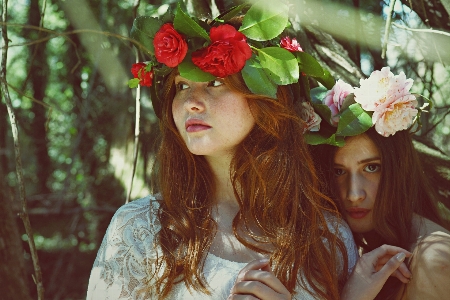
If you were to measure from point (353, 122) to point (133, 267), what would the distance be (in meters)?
0.96

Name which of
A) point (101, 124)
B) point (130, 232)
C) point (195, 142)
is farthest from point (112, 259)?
point (101, 124)

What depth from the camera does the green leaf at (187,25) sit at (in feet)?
6.33

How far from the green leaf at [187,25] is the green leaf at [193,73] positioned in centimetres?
10

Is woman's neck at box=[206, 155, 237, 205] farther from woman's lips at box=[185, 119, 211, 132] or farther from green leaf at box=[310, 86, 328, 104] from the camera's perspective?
green leaf at box=[310, 86, 328, 104]

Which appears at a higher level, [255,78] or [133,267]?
[255,78]

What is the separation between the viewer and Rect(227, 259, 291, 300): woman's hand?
1773mm

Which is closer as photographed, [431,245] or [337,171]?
[431,245]

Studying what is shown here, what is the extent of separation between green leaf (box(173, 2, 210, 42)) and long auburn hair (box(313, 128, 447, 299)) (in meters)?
0.72

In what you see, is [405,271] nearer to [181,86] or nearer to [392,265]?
[392,265]

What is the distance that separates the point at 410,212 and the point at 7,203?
1.57m

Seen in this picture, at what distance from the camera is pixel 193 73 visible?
1953 millimetres

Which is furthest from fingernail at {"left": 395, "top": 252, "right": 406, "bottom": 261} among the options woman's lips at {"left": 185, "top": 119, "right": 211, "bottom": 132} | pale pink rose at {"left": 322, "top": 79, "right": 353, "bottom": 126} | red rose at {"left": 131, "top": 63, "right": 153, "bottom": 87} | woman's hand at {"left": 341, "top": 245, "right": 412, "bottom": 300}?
red rose at {"left": 131, "top": 63, "right": 153, "bottom": 87}

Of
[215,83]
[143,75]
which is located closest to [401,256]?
[215,83]

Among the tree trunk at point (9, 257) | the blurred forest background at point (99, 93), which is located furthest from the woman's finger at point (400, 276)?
the tree trunk at point (9, 257)
